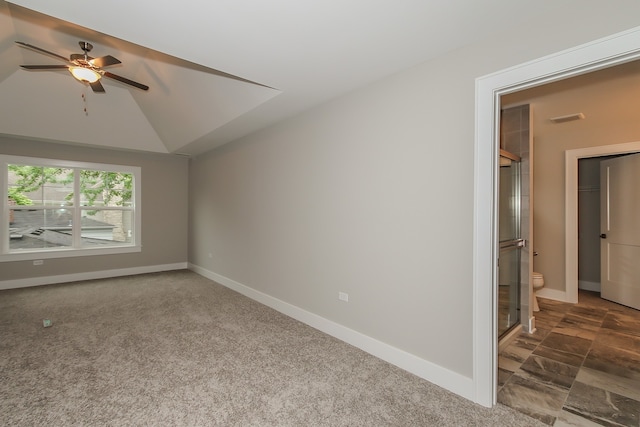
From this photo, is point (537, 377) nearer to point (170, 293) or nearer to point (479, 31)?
point (479, 31)

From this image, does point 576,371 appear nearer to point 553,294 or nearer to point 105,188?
point 553,294

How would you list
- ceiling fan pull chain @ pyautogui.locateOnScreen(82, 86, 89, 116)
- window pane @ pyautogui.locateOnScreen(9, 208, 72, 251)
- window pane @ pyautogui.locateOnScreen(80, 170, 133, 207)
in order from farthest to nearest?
1. window pane @ pyautogui.locateOnScreen(80, 170, 133, 207)
2. window pane @ pyautogui.locateOnScreen(9, 208, 72, 251)
3. ceiling fan pull chain @ pyautogui.locateOnScreen(82, 86, 89, 116)

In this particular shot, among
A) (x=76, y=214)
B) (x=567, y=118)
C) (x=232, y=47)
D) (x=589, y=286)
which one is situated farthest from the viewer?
(x=76, y=214)

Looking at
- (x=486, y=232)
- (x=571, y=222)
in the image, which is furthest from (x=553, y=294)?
(x=486, y=232)

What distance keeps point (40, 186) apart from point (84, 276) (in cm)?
179

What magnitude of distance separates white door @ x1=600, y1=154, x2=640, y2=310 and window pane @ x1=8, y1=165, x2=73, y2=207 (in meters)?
9.07

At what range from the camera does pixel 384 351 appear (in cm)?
269

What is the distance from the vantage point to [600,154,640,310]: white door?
161 inches

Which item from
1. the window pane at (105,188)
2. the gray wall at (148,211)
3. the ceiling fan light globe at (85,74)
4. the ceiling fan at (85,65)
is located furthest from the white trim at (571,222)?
the window pane at (105,188)

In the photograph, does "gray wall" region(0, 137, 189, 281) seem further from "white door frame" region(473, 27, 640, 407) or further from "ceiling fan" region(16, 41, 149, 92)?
"white door frame" region(473, 27, 640, 407)

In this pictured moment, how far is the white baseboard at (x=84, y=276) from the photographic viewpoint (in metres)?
5.11

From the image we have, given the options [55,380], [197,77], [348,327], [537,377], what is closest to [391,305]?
Result: [348,327]

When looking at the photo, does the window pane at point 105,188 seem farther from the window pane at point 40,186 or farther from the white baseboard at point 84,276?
the white baseboard at point 84,276

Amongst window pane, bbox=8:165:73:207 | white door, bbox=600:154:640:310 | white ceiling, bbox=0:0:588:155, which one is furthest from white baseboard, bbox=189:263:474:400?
window pane, bbox=8:165:73:207
